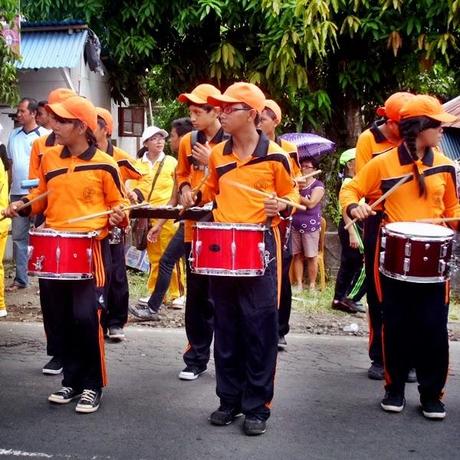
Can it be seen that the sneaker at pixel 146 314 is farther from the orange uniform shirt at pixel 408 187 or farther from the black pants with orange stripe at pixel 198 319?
the orange uniform shirt at pixel 408 187

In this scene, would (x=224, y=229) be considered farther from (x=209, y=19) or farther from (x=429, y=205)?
(x=209, y=19)

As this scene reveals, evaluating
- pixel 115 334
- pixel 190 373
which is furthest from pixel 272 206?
pixel 115 334

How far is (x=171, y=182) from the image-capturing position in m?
8.73

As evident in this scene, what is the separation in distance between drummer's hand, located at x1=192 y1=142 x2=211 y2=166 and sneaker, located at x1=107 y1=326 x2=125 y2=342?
6.76 ft

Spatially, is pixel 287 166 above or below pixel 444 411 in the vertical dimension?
above

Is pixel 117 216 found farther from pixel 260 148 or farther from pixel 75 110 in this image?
pixel 260 148

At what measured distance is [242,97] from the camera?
4812 millimetres

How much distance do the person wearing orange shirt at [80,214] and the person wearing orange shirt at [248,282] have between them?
2.49 ft

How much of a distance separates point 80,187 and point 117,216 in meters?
0.29

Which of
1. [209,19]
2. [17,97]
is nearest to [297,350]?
[17,97]

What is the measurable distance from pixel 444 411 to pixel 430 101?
1935 mm

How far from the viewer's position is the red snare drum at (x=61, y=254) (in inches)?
191

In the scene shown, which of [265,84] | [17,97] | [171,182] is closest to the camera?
[171,182]

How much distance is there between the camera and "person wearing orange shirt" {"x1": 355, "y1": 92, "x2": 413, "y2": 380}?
5727 millimetres
